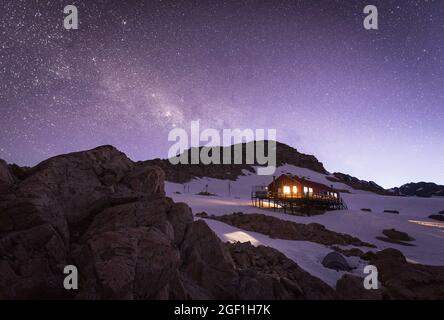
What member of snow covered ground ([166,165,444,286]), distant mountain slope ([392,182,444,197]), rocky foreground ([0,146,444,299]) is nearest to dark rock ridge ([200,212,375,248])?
snow covered ground ([166,165,444,286])

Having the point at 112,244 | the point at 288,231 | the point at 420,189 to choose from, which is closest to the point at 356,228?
the point at 288,231

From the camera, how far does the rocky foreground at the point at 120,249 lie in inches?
322

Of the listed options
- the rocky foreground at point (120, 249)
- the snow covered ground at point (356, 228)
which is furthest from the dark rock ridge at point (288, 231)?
the rocky foreground at point (120, 249)

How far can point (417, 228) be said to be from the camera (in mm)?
33250

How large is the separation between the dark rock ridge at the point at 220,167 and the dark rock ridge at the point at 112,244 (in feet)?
243

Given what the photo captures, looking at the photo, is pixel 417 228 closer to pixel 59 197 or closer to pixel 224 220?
pixel 224 220

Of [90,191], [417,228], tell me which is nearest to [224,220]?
[90,191]

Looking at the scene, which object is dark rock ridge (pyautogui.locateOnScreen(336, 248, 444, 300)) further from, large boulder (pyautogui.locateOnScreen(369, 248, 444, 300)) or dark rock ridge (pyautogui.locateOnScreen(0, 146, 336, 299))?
dark rock ridge (pyautogui.locateOnScreen(0, 146, 336, 299))

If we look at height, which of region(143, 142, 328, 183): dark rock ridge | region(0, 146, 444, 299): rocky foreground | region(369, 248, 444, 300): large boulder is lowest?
region(369, 248, 444, 300): large boulder

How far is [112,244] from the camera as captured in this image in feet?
27.8

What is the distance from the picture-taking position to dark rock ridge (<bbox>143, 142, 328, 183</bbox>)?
93.3 meters

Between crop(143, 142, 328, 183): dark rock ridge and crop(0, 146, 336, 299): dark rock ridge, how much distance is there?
74197 mm
